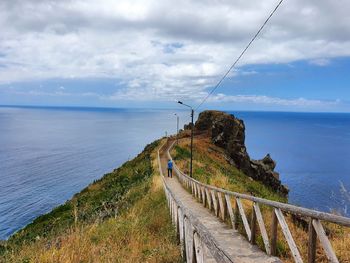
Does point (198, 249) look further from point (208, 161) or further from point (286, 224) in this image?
point (208, 161)

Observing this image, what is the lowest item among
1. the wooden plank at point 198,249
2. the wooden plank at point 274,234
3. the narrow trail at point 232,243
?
the narrow trail at point 232,243

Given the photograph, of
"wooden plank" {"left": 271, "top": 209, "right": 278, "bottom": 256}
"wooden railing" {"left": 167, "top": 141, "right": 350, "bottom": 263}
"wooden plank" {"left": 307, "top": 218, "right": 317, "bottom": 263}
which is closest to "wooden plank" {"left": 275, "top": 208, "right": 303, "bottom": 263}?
"wooden railing" {"left": 167, "top": 141, "right": 350, "bottom": 263}

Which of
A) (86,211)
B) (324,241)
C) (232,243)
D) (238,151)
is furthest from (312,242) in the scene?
(238,151)

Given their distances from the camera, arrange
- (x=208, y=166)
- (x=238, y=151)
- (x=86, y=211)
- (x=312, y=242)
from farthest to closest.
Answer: (x=238, y=151) < (x=208, y=166) < (x=86, y=211) < (x=312, y=242)

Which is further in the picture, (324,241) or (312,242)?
(312,242)

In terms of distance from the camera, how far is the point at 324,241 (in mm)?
4898

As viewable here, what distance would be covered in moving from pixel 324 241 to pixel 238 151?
2186 inches

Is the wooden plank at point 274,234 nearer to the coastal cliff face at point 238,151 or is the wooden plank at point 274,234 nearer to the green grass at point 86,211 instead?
the green grass at point 86,211

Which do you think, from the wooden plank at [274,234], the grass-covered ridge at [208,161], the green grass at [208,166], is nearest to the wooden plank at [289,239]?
the wooden plank at [274,234]

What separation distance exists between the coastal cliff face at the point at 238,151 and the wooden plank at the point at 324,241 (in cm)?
4985

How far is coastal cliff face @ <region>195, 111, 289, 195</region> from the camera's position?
5666cm

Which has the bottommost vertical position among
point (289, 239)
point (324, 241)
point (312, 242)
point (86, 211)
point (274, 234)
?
point (86, 211)

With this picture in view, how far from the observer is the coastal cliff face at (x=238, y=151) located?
56656 mm

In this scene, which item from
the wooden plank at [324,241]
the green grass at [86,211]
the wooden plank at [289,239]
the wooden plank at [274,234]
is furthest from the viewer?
the green grass at [86,211]
